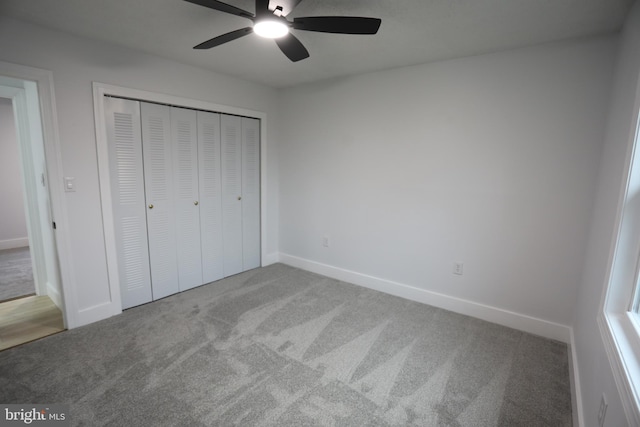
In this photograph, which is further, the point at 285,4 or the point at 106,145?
the point at 106,145

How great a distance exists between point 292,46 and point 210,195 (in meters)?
2.03

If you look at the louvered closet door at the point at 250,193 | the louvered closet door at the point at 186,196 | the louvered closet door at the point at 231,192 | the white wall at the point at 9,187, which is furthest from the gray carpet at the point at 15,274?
the louvered closet door at the point at 250,193

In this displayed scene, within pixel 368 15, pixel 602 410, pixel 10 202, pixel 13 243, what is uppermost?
pixel 368 15

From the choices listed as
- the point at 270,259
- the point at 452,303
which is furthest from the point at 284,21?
Result: the point at 270,259

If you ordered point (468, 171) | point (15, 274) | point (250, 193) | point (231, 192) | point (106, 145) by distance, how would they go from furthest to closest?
point (250, 193) → point (15, 274) → point (231, 192) → point (468, 171) → point (106, 145)

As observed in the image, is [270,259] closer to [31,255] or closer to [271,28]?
[31,255]

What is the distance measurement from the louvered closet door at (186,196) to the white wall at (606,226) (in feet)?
11.1

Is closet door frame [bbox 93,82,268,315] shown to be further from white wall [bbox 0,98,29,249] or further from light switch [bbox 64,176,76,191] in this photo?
white wall [bbox 0,98,29,249]

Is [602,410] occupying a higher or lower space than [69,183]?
lower

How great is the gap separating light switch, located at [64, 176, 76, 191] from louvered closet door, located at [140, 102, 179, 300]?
0.56 metres

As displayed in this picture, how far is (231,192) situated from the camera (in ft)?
11.9

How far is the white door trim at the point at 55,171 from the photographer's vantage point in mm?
2166

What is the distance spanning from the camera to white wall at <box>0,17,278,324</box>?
7.15ft

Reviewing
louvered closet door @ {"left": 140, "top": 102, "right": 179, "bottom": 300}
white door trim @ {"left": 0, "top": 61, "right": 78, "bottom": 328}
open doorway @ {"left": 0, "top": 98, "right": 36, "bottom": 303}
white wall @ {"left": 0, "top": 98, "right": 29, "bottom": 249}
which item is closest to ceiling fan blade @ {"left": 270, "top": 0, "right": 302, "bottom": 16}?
louvered closet door @ {"left": 140, "top": 102, "right": 179, "bottom": 300}
